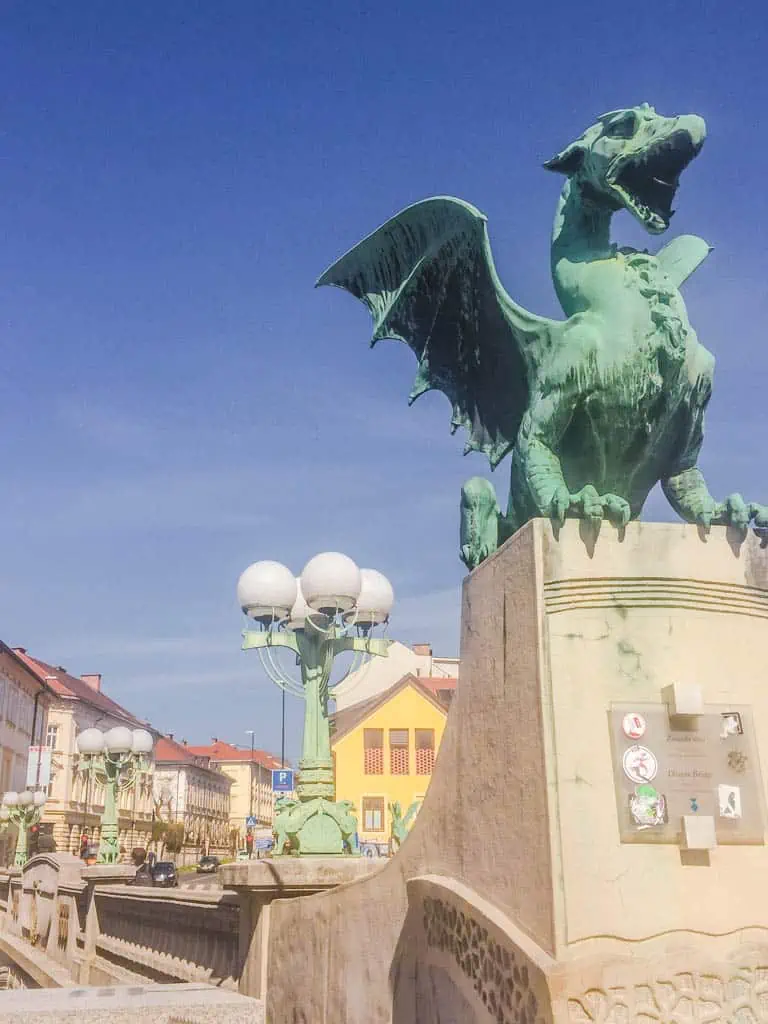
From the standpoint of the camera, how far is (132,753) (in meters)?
15.2

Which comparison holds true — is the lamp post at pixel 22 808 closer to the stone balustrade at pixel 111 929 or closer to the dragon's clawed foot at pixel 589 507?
the stone balustrade at pixel 111 929

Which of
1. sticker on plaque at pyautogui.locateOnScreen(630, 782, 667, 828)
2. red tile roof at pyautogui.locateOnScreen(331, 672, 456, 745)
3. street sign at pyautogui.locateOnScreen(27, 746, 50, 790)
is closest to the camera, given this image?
sticker on plaque at pyautogui.locateOnScreen(630, 782, 667, 828)

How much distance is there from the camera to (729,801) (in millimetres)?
3340

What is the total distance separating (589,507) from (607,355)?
811 millimetres

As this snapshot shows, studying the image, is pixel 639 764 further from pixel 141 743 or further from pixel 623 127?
pixel 141 743

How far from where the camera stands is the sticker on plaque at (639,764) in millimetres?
3295

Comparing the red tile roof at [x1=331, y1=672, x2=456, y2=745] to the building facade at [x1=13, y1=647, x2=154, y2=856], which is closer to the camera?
the red tile roof at [x1=331, y1=672, x2=456, y2=745]

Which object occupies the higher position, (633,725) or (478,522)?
(478,522)

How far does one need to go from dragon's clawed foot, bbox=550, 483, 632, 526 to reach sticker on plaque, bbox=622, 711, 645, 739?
718 mm

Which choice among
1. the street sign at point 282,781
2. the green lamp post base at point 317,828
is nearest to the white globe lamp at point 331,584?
the green lamp post base at point 317,828

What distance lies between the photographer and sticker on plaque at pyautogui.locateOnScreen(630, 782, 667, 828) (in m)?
3.24

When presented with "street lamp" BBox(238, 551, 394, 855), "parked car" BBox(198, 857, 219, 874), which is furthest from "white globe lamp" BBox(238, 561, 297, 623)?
"parked car" BBox(198, 857, 219, 874)

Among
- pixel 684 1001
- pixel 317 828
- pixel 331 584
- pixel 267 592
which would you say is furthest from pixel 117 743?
pixel 684 1001

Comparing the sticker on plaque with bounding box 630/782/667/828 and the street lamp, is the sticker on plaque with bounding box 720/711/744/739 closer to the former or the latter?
the sticker on plaque with bounding box 630/782/667/828
